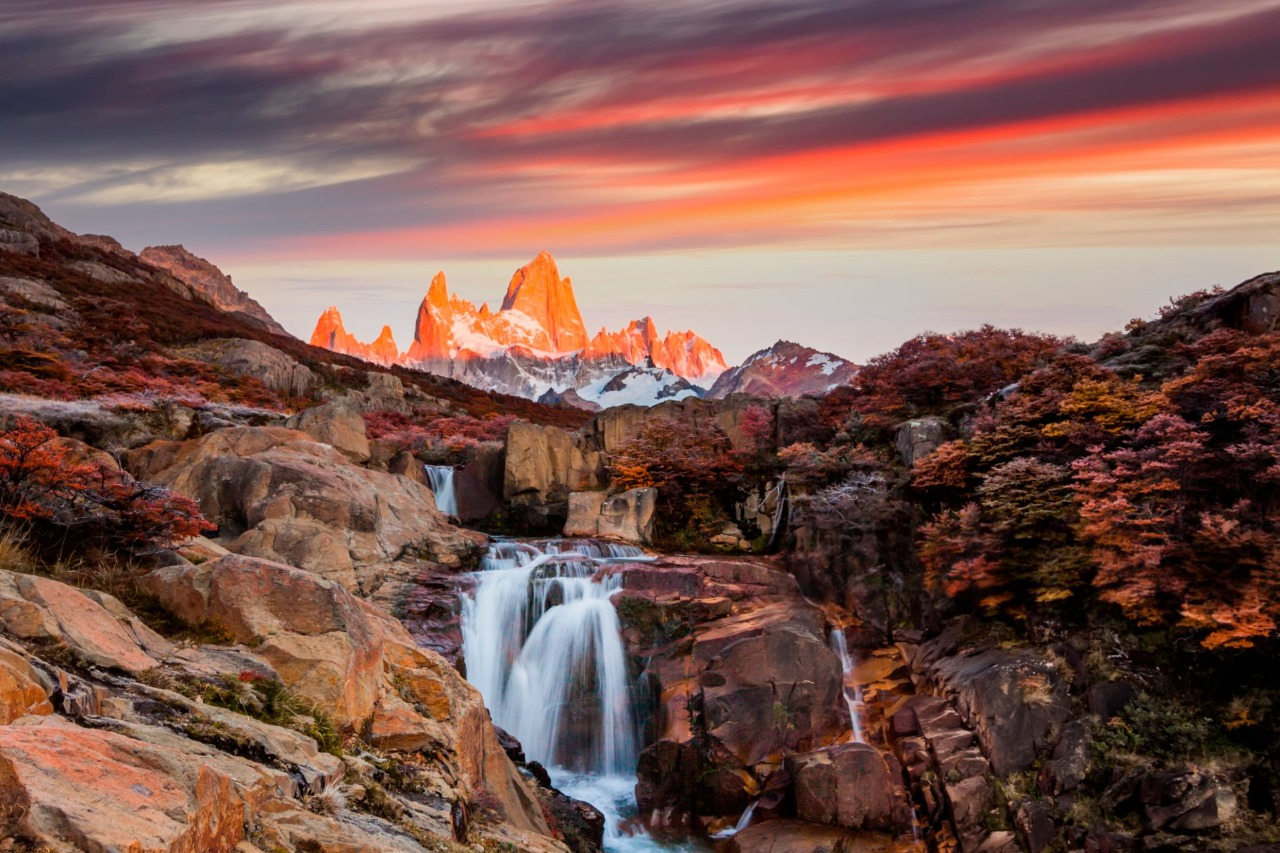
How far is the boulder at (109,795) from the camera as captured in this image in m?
3.42

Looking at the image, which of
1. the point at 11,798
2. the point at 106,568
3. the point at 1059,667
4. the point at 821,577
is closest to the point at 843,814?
the point at 1059,667

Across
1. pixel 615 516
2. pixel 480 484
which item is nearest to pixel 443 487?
pixel 480 484

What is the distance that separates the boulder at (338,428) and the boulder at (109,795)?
2257cm

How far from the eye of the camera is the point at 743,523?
27266 mm

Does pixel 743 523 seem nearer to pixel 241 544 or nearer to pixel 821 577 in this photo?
pixel 821 577

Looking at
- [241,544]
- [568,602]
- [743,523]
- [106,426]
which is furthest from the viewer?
[743,523]

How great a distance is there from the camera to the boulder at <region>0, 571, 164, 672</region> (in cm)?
600

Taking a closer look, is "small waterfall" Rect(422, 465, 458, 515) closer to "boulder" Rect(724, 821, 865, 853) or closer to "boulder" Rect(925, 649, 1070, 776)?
"boulder" Rect(724, 821, 865, 853)

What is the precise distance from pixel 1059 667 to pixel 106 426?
2455 cm

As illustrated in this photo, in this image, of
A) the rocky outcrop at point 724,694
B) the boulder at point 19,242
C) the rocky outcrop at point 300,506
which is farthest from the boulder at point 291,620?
the boulder at point 19,242

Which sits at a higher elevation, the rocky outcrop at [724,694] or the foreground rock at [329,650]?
the foreground rock at [329,650]

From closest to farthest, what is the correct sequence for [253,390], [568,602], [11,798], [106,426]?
[11,798] → [568,602] → [106,426] → [253,390]

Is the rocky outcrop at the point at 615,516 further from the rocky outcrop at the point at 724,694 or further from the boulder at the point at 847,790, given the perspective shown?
the boulder at the point at 847,790

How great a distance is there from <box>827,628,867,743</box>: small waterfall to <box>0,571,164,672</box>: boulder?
1398cm
